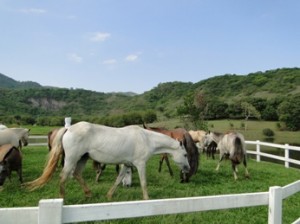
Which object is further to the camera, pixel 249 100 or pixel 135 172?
pixel 249 100

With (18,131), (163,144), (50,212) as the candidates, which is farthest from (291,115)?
(50,212)

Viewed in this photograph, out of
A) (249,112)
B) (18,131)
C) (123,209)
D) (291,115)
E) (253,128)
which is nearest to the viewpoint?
(123,209)

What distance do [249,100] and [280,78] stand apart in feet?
86.6

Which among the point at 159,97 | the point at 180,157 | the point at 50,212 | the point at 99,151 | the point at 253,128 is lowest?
the point at 253,128

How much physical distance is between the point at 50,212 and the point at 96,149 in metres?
4.00

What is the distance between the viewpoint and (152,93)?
90250 mm

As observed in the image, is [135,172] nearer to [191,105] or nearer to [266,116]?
[191,105]

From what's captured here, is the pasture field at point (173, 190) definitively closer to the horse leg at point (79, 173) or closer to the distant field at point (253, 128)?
the horse leg at point (79, 173)

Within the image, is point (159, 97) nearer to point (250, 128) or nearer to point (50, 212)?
point (250, 128)

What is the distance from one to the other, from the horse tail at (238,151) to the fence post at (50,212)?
8224 millimetres

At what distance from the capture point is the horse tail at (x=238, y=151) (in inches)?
378

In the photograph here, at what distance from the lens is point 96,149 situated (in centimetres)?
601

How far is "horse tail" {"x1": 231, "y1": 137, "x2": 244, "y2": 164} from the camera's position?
9.61 meters

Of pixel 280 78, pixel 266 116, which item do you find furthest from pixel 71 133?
pixel 280 78
